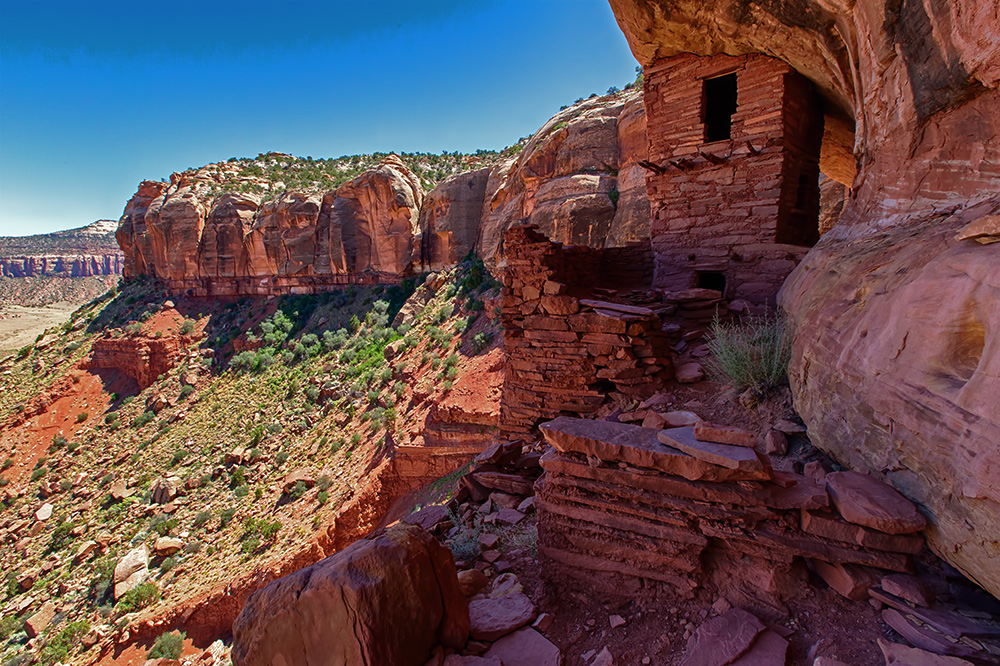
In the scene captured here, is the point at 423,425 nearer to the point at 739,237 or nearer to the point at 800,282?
the point at 739,237

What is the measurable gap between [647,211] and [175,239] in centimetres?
3134

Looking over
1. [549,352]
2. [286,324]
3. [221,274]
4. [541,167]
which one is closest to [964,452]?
[549,352]

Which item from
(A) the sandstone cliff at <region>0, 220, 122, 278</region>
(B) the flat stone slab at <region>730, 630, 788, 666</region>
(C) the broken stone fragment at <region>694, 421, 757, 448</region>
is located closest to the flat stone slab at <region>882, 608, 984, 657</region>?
(B) the flat stone slab at <region>730, 630, 788, 666</region>

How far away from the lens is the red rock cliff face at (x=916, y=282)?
1887 mm

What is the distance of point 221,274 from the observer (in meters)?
29.7

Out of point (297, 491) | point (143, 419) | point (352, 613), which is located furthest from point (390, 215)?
point (352, 613)

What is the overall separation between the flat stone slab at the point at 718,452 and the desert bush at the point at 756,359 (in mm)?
1502

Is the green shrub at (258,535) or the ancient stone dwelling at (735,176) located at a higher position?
the ancient stone dwelling at (735,176)

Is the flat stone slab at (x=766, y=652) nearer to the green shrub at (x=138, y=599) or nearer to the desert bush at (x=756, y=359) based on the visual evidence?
the desert bush at (x=756, y=359)

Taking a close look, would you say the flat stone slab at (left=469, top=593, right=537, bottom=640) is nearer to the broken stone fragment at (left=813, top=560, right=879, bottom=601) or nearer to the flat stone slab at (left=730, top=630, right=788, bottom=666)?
the flat stone slab at (left=730, top=630, right=788, bottom=666)

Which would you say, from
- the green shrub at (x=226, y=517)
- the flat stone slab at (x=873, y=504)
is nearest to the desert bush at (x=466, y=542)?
the flat stone slab at (x=873, y=504)

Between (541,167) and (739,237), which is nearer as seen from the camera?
(739,237)

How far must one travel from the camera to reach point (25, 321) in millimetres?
48719

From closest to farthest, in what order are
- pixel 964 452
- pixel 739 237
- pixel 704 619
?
pixel 964 452 → pixel 704 619 → pixel 739 237
